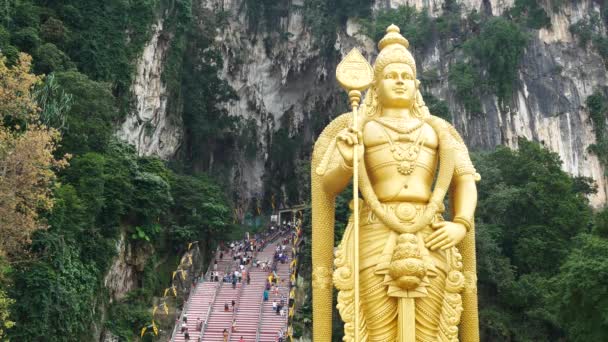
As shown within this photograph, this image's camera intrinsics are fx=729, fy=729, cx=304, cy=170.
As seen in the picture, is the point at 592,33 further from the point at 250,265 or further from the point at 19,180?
the point at 19,180

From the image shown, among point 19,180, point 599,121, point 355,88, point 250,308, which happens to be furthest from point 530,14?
point 355,88

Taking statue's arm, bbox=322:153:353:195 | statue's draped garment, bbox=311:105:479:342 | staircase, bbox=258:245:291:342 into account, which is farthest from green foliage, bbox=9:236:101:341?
statue's arm, bbox=322:153:353:195

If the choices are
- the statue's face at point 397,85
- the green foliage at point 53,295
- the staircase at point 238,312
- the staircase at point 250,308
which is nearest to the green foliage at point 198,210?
the staircase at point 250,308

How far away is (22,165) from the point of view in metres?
11.0

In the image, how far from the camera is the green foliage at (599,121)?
959 inches

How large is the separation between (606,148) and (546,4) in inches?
236

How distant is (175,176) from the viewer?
883 inches

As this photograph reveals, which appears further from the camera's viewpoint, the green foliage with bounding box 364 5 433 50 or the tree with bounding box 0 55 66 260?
the green foliage with bounding box 364 5 433 50

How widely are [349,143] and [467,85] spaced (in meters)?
20.5

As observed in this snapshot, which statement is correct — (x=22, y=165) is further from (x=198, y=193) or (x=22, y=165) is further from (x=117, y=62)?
(x=198, y=193)

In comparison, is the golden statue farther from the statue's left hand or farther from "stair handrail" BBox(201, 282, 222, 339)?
"stair handrail" BBox(201, 282, 222, 339)

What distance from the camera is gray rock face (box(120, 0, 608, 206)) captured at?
24.4 metres

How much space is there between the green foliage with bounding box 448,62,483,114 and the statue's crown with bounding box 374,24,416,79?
1928 centimetres

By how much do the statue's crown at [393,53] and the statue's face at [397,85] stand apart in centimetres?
5
